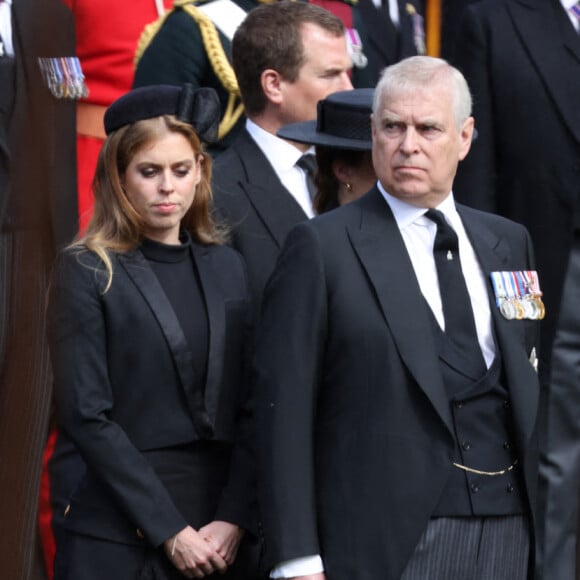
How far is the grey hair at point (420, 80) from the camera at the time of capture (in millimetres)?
2541

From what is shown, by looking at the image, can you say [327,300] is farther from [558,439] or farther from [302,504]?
[558,439]

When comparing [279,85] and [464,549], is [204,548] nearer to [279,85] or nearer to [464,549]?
[464,549]

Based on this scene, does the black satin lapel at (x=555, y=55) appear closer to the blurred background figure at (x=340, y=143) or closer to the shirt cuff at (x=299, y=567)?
the blurred background figure at (x=340, y=143)

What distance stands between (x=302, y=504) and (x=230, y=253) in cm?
83

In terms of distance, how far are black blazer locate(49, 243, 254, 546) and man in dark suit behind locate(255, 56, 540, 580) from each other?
1.04ft

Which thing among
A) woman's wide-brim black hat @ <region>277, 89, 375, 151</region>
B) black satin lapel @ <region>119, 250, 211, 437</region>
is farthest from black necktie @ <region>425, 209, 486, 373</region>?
woman's wide-brim black hat @ <region>277, 89, 375, 151</region>

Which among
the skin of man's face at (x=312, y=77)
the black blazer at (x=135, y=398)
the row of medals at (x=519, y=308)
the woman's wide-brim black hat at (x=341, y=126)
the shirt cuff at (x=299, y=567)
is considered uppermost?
the skin of man's face at (x=312, y=77)

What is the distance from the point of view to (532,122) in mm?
4004

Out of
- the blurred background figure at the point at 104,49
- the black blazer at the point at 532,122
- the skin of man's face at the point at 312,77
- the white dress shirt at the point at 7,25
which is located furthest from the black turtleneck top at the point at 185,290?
the white dress shirt at the point at 7,25

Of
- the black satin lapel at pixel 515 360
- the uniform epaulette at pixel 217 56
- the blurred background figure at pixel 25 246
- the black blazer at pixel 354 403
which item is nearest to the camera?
the blurred background figure at pixel 25 246

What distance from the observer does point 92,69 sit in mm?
4203

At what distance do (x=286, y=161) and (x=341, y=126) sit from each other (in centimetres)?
24

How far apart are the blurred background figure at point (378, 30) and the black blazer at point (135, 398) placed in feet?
5.84

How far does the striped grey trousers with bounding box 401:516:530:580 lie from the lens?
91.3 inches
